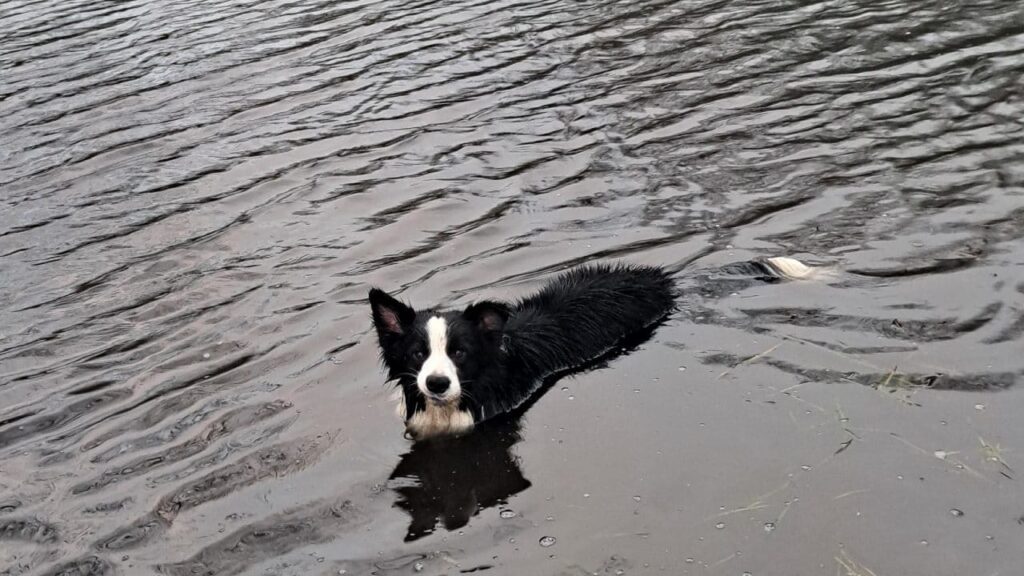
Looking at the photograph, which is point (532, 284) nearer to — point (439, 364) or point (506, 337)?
point (506, 337)

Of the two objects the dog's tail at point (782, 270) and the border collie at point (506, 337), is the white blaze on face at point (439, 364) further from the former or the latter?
the dog's tail at point (782, 270)

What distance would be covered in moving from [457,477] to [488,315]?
38.6 inches

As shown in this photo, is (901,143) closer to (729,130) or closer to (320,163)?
(729,130)

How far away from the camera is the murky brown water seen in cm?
536

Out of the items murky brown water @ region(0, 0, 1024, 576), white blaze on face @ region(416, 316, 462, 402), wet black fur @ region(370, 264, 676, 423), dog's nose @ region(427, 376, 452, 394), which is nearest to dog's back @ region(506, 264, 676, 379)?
wet black fur @ region(370, 264, 676, 423)

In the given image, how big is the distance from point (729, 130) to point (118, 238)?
539 cm

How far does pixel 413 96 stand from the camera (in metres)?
11.7

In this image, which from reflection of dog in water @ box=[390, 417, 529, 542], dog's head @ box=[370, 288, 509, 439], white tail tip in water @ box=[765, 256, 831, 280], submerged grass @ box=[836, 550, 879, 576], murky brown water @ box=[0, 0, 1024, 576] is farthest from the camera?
white tail tip in water @ box=[765, 256, 831, 280]

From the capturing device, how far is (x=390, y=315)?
642 centimetres

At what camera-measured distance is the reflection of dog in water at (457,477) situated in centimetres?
562

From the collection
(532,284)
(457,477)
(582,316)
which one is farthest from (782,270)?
(457,477)

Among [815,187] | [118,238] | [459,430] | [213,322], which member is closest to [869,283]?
[815,187]

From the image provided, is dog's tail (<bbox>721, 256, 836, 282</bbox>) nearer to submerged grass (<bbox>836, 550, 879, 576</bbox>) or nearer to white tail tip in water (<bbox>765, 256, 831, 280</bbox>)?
white tail tip in water (<bbox>765, 256, 831, 280</bbox>)

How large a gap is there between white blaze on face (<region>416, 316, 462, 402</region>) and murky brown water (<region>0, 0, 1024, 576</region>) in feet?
1.27
